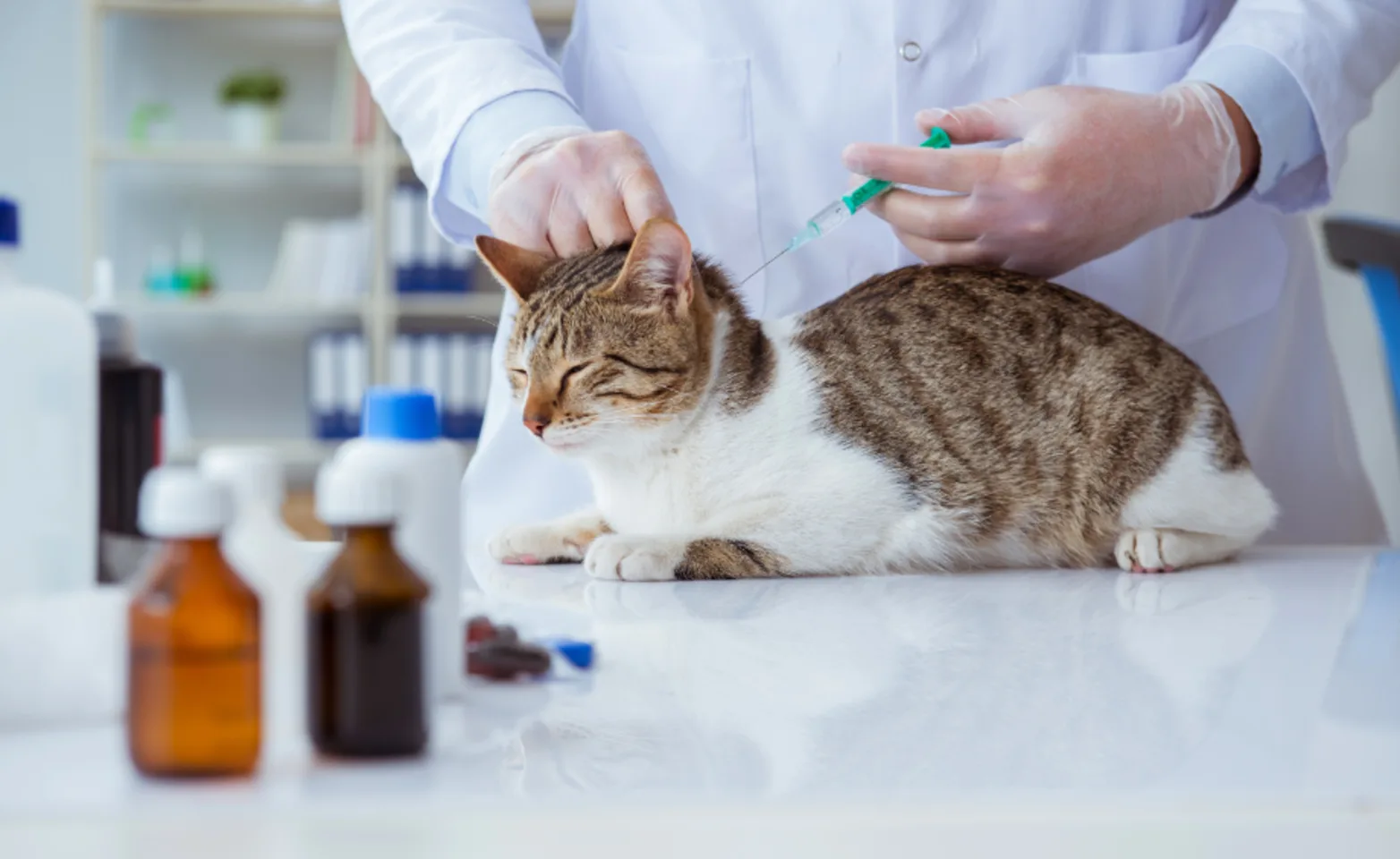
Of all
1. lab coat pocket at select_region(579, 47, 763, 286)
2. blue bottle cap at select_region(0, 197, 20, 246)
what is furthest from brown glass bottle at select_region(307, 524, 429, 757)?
Result: lab coat pocket at select_region(579, 47, 763, 286)

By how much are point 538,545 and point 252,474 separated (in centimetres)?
65

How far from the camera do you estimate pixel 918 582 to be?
106 centimetres

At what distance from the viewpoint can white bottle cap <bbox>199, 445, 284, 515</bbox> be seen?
0.56m

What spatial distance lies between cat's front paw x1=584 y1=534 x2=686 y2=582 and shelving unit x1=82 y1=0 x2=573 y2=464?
2.78 meters

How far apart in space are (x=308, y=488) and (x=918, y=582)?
3.30 m

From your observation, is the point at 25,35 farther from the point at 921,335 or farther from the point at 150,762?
the point at 150,762

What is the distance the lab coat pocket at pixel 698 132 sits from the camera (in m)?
1.38

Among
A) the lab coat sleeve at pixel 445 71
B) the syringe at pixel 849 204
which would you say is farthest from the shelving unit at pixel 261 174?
the syringe at pixel 849 204

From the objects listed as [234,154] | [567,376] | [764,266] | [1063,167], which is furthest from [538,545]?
[234,154]

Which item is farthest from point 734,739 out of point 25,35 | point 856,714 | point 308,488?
point 25,35

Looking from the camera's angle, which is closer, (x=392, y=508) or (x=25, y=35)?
(x=392, y=508)

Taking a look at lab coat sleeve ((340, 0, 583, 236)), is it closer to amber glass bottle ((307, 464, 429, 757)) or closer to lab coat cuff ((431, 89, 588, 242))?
lab coat cuff ((431, 89, 588, 242))

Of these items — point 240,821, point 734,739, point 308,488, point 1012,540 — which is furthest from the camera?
point 308,488

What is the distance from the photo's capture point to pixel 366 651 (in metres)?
0.47
